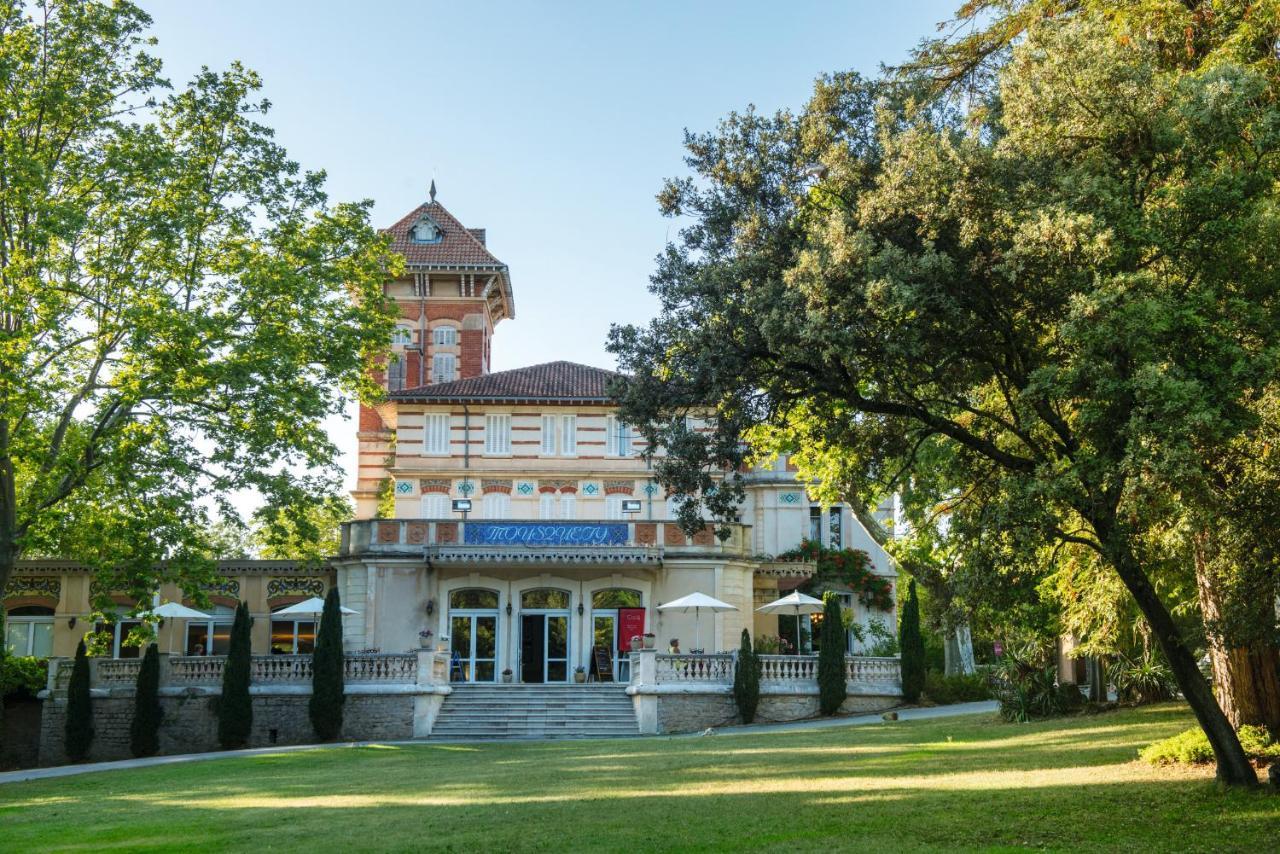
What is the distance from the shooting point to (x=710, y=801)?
14539 mm

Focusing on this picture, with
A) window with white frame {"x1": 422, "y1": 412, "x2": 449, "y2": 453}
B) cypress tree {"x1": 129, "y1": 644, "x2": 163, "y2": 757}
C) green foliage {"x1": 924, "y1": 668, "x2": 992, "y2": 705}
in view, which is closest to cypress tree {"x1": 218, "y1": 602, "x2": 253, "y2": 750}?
cypress tree {"x1": 129, "y1": 644, "x2": 163, "y2": 757}

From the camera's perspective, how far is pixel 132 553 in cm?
2389

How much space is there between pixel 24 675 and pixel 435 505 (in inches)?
512

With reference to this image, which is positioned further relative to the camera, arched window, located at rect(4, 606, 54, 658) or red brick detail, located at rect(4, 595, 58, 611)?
red brick detail, located at rect(4, 595, 58, 611)

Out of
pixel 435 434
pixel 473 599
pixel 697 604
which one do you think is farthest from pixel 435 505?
pixel 697 604

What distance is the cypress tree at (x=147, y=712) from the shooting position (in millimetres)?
30297

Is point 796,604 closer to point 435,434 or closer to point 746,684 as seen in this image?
point 746,684

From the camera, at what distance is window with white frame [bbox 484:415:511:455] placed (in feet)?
134

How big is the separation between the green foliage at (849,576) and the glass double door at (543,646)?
943 centimetres

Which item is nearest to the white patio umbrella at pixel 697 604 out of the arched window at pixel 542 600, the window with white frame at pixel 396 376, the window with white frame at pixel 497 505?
the arched window at pixel 542 600

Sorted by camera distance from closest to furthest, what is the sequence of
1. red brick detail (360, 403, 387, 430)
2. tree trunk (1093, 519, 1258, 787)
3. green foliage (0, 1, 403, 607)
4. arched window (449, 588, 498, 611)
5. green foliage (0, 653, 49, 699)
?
tree trunk (1093, 519, 1258, 787), green foliage (0, 1, 403, 607), green foliage (0, 653, 49, 699), arched window (449, 588, 498, 611), red brick detail (360, 403, 387, 430)

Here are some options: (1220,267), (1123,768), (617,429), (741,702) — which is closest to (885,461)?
(1123,768)

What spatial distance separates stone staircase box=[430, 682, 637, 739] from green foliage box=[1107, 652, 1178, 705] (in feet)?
37.4

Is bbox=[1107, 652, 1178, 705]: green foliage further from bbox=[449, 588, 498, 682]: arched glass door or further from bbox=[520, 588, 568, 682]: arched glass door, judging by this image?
bbox=[449, 588, 498, 682]: arched glass door
